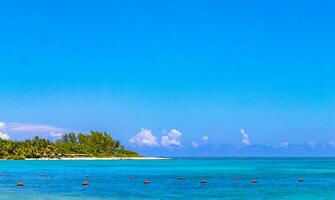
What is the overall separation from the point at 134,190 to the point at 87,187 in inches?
344

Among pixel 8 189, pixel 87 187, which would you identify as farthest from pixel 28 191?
pixel 87 187

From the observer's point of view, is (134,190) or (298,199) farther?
(134,190)

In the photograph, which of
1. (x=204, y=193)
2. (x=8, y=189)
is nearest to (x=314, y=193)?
(x=204, y=193)

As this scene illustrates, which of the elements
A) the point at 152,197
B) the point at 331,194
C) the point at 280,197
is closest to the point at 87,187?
the point at 152,197

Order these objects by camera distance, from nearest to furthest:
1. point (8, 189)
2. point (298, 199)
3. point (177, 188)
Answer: point (298, 199) < point (8, 189) < point (177, 188)

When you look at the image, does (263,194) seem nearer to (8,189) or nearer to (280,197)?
(280,197)

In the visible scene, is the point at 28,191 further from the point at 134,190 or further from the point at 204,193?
the point at 204,193

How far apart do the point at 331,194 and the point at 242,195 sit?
41.6ft

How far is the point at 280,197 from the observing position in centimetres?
6756

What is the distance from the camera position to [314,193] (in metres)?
74.1

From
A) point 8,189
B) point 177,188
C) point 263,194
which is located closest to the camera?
point 263,194

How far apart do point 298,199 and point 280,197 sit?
258 centimetres

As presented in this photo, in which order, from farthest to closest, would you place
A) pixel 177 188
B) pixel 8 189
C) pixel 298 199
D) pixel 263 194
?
1. pixel 177 188
2. pixel 8 189
3. pixel 263 194
4. pixel 298 199

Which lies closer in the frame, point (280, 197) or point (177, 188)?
point (280, 197)
